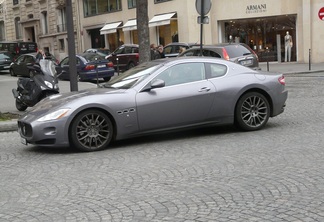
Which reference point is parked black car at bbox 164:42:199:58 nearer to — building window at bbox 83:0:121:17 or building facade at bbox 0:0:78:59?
building window at bbox 83:0:121:17

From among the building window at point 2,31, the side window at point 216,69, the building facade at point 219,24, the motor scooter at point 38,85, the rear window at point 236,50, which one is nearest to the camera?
the side window at point 216,69

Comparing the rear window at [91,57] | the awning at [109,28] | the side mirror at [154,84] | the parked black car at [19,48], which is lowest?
the side mirror at [154,84]

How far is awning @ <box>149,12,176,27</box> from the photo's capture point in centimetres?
3369

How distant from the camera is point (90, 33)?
43.8 m

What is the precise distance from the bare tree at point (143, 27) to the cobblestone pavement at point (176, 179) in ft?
24.2

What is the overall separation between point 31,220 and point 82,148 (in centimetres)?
303

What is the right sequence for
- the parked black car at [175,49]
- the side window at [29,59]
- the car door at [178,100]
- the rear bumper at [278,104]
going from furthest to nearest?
the side window at [29,59] < the parked black car at [175,49] < the rear bumper at [278,104] < the car door at [178,100]

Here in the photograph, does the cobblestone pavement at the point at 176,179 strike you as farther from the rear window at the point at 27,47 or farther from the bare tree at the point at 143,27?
the rear window at the point at 27,47

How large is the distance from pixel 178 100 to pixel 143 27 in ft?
26.2

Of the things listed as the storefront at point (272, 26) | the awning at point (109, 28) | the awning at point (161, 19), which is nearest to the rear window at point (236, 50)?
the storefront at point (272, 26)

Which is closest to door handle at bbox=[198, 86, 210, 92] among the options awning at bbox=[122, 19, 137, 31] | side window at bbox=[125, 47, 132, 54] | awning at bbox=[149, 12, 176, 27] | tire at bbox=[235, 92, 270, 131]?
tire at bbox=[235, 92, 270, 131]

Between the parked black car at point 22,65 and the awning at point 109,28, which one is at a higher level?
the awning at point 109,28

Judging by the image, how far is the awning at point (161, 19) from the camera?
33688mm

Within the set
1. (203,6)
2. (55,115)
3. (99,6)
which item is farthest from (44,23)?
(55,115)
